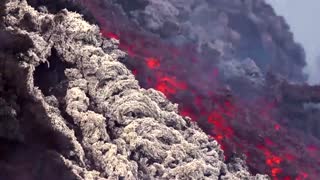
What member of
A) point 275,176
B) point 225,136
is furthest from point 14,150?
point 275,176

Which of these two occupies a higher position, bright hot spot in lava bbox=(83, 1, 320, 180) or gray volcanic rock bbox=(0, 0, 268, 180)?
bright hot spot in lava bbox=(83, 1, 320, 180)

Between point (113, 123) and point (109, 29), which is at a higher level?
point (109, 29)

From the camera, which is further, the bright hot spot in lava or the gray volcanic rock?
the bright hot spot in lava

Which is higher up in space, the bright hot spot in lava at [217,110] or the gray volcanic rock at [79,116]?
the bright hot spot in lava at [217,110]

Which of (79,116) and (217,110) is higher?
(217,110)

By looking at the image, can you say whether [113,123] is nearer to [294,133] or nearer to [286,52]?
[294,133]
